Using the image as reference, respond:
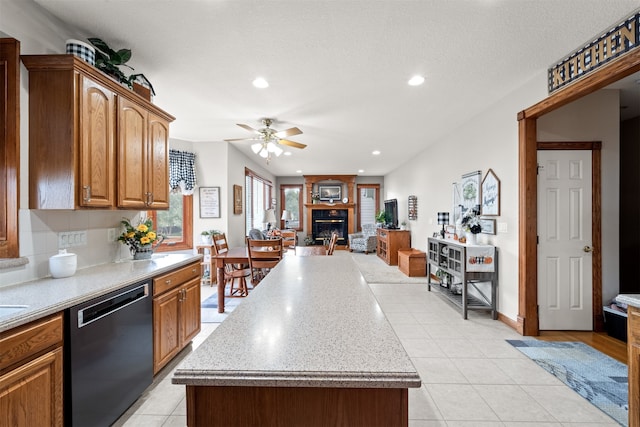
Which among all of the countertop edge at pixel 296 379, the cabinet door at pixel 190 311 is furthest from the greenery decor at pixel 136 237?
the countertop edge at pixel 296 379

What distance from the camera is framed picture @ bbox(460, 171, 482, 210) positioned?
3.77 m

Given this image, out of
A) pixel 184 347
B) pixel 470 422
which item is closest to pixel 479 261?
pixel 470 422

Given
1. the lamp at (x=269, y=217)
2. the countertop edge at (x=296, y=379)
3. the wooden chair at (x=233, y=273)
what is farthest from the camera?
the lamp at (x=269, y=217)

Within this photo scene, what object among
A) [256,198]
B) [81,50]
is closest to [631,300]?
[81,50]

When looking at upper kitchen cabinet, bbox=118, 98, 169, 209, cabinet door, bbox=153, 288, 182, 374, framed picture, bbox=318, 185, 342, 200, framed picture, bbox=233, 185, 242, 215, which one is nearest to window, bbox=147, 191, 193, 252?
framed picture, bbox=233, 185, 242, 215

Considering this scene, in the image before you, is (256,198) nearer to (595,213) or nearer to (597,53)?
(595,213)

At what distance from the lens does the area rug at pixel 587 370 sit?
1.96 meters

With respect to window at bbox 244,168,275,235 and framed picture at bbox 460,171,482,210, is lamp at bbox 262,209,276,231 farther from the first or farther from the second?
framed picture at bbox 460,171,482,210

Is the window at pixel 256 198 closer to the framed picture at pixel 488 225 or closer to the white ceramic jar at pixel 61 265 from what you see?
the white ceramic jar at pixel 61 265

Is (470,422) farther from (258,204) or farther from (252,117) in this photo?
(258,204)

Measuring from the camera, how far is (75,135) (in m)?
1.74

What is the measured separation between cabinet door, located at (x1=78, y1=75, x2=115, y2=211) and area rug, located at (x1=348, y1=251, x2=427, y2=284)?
3.52m

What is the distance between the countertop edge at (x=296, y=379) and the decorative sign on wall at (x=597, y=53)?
9.11 feet

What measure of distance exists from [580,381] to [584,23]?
105 inches
